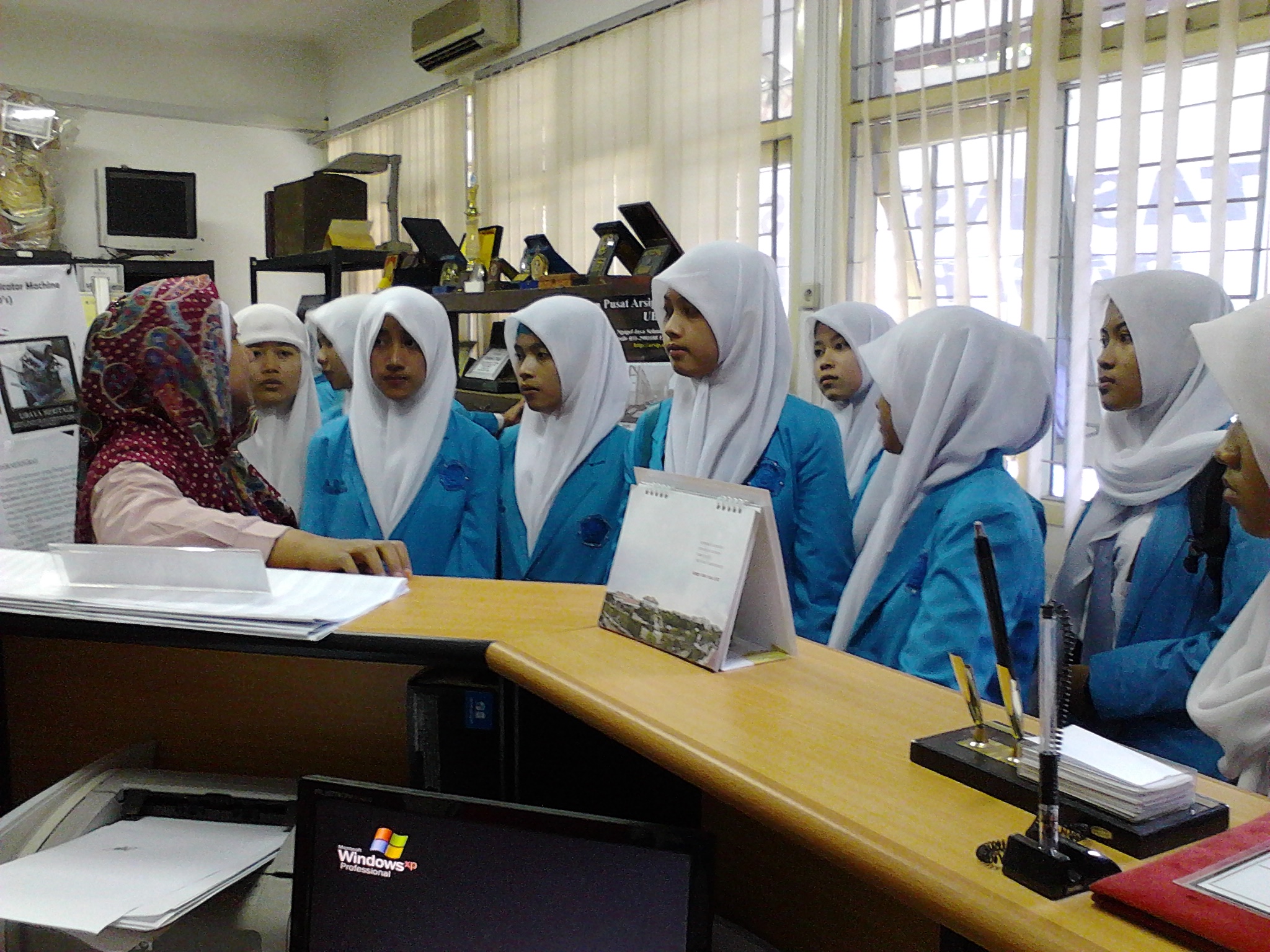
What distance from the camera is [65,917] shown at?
0.92 metres

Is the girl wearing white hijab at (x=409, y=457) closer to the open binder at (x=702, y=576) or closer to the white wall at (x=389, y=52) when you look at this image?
the open binder at (x=702, y=576)

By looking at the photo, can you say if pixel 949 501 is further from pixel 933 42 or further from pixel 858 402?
pixel 933 42

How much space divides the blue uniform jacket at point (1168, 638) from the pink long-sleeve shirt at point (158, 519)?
4.41 feet

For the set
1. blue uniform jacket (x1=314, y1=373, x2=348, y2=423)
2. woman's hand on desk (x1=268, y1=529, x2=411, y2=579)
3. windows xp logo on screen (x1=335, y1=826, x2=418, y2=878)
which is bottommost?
windows xp logo on screen (x1=335, y1=826, x2=418, y2=878)

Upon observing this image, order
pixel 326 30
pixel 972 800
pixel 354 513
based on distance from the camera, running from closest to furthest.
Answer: pixel 972 800, pixel 354 513, pixel 326 30

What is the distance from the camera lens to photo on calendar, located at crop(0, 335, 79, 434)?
6.81 feet

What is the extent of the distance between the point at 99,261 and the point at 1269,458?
22.3 ft

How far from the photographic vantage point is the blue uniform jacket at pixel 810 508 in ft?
7.07

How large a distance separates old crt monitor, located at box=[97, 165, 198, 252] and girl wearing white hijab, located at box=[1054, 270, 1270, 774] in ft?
20.2

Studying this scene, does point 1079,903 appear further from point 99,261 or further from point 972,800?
point 99,261

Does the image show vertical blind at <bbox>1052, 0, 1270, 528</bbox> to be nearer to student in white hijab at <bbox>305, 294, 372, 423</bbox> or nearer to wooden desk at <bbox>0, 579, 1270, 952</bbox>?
student in white hijab at <bbox>305, 294, 372, 423</bbox>

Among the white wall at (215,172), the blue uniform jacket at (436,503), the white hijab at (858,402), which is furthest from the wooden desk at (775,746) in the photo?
the white wall at (215,172)

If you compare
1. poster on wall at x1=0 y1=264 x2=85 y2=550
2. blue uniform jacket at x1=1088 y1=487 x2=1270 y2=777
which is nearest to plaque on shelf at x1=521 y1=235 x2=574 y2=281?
poster on wall at x1=0 y1=264 x2=85 y2=550

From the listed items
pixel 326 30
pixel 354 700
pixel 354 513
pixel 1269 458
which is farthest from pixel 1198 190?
pixel 326 30
